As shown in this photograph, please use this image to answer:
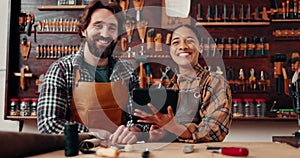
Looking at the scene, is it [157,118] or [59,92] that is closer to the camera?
[157,118]

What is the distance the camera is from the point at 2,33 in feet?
12.7

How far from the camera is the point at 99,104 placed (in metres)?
2.12

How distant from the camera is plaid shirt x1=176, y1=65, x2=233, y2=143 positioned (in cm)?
173

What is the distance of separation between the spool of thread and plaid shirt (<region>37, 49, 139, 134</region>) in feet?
2.24

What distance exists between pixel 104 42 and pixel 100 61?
0.13 meters

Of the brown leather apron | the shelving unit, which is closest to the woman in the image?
the brown leather apron

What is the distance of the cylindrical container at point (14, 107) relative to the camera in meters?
3.49

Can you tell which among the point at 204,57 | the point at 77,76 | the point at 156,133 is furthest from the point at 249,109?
the point at 156,133

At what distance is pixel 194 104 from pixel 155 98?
19.8 inches

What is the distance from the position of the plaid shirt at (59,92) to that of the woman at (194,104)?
43cm

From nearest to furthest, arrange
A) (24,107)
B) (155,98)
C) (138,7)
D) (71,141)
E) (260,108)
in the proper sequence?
(71,141)
(155,98)
(260,108)
(24,107)
(138,7)

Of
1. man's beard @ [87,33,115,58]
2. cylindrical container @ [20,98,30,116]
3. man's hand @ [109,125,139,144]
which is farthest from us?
cylindrical container @ [20,98,30,116]

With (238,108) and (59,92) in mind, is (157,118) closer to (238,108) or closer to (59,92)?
(59,92)

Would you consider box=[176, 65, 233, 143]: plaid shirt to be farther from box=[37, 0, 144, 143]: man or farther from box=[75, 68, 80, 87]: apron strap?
box=[75, 68, 80, 87]: apron strap
